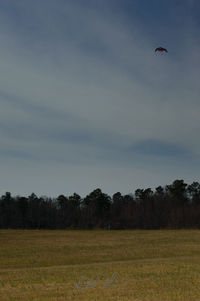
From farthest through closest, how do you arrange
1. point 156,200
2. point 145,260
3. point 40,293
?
point 156,200
point 145,260
point 40,293

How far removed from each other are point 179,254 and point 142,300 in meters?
15.5

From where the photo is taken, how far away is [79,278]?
1628 centimetres

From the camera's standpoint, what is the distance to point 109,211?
113250 mm

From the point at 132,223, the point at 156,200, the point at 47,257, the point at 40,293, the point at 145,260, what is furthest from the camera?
the point at 156,200

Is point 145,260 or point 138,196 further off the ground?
point 138,196

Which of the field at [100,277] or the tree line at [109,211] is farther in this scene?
the tree line at [109,211]

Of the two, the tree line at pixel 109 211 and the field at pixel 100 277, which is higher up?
the tree line at pixel 109 211

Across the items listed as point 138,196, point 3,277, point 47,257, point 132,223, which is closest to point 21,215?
point 132,223

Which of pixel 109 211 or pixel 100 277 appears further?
pixel 109 211

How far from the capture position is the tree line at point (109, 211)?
4114 inches

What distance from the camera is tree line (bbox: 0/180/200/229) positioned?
104m

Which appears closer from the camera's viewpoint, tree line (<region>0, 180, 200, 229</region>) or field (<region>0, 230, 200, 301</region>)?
field (<region>0, 230, 200, 301</region>)

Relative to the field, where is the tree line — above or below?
above

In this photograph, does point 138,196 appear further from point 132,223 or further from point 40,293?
point 40,293
